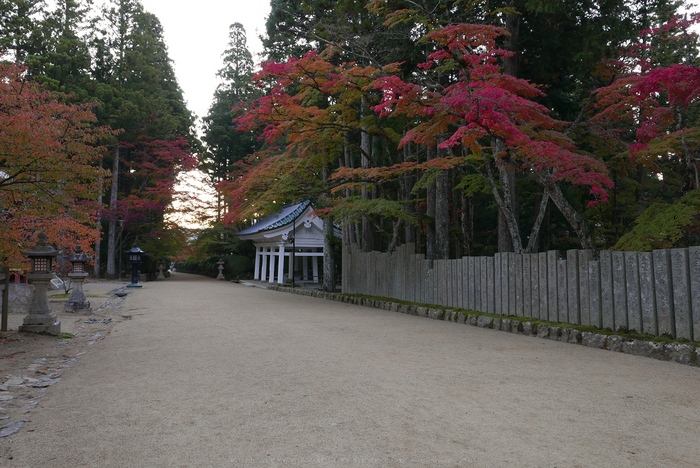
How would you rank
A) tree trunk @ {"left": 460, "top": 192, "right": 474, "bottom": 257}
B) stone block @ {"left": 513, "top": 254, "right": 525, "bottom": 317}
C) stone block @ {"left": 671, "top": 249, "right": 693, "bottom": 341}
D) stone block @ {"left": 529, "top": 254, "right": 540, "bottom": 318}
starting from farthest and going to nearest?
tree trunk @ {"left": 460, "top": 192, "right": 474, "bottom": 257}, stone block @ {"left": 513, "top": 254, "right": 525, "bottom": 317}, stone block @ {"left": 529, "top": 254, "right": 540, "bottom": 318}, stone block @ {"left": 671, "top": 249, "right": 693, "bottom": 341}

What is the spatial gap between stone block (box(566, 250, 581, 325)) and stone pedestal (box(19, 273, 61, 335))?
23.7 feet

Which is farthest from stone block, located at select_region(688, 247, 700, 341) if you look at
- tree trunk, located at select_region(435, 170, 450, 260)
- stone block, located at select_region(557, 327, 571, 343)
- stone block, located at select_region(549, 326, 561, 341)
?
tree trunk, located at select_region(435, 170, 450, 260)

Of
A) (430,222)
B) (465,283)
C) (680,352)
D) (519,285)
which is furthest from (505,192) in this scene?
(680,352)

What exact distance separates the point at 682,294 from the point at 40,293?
321 inches

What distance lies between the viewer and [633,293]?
18.9ft

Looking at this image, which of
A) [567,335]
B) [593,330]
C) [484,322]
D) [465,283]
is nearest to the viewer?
[593,330]

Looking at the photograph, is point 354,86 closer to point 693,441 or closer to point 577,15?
point 577,15

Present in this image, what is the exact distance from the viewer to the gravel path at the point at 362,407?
99.8 inches

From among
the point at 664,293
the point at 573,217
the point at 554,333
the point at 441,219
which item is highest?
the point at 441,219

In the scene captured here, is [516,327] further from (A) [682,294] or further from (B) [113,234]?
(B) [113,234]

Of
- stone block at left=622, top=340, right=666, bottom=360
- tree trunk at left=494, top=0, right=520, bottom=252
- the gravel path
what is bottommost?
the gravel path

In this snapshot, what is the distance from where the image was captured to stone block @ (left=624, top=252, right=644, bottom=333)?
567 cm

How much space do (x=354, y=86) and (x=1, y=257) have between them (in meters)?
6.93

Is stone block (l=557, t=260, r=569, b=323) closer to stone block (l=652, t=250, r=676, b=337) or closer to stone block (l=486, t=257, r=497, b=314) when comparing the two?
stone block (l=652, t=250, r=676, b=337)
